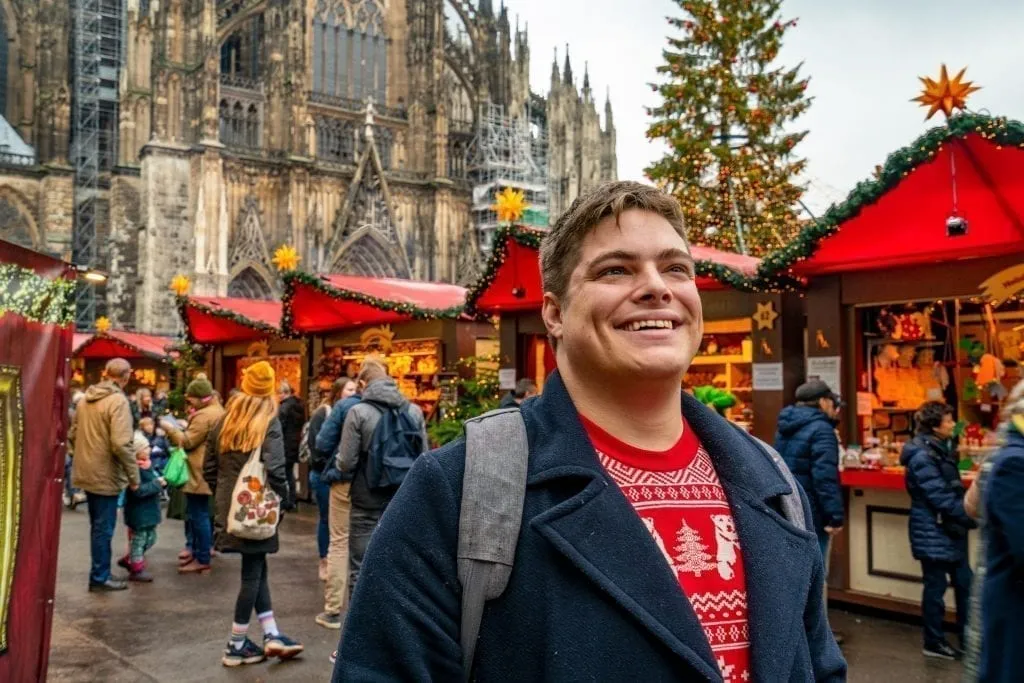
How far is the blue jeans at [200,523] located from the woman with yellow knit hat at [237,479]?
8.80ft

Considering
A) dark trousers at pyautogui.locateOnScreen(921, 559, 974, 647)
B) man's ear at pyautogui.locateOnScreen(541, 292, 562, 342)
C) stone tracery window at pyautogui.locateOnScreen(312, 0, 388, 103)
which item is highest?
stone tracery window at pyautogui.locateOnScreen(312, 0, 388, 103)

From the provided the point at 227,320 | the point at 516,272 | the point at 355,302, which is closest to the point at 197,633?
the point at 516,272

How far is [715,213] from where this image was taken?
16984 mm

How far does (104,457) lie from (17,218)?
31.9 meters

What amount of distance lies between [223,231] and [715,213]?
69.5 ft

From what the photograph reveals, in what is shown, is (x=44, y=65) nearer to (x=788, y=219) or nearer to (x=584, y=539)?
(x=788, y=219)

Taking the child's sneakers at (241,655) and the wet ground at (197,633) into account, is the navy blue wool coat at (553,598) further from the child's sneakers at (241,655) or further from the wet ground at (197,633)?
the child's sneakers at (241,655)

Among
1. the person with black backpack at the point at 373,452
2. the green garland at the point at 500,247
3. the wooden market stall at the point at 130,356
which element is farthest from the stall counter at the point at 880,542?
the wooden market stall at the point at 130,356

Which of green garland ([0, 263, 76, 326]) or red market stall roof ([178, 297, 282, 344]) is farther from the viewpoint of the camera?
red market stall roof ([178, 297, 282, 344])

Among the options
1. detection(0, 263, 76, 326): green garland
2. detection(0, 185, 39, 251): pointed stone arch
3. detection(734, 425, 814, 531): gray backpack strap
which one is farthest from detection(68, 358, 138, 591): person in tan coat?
detection(0, 185, 39, 251): pointed stone arch

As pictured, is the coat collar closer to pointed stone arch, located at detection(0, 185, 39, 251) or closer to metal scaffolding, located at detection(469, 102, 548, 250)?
metal scaffolding, located at detection(469, 102, 548, 250)

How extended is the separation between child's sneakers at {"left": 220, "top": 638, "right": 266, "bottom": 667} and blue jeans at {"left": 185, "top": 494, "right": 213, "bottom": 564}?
3189mm

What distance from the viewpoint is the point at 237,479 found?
5.79 m

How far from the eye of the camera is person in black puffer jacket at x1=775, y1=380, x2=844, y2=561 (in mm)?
6016
